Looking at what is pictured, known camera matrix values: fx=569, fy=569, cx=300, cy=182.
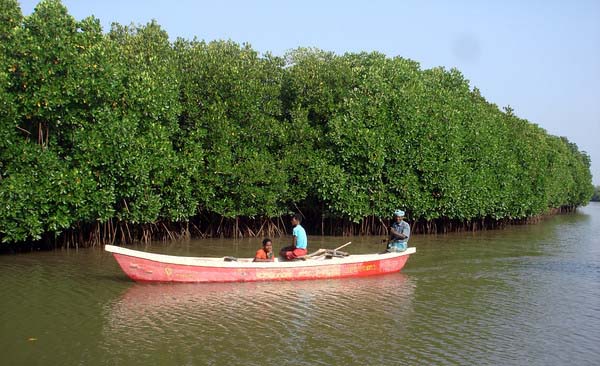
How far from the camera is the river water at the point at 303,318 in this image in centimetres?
911

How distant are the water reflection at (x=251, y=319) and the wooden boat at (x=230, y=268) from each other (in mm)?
200

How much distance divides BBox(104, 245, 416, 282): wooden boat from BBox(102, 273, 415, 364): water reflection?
7.9 inches

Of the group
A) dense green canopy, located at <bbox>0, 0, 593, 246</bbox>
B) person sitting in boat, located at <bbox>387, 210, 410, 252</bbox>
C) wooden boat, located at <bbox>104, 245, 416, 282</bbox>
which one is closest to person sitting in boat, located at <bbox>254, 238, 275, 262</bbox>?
wooden boat, located at <bbox>104, 245, 416, 282</bbox>

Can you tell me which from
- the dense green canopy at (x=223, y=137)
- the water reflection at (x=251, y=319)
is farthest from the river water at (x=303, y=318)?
the dense green canopy at (x=223, y=137)

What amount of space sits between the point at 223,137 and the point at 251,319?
13.7 m

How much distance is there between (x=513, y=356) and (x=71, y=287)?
32.6 feet

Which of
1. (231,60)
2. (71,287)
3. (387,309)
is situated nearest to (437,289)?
(387,309)

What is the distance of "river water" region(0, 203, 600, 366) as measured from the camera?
9.11 m

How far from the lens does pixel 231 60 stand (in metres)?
25.0

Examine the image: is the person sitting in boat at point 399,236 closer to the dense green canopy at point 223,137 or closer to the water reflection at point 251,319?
the water reflection at point 251,319

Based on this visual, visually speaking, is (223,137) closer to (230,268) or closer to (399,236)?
(399,236)

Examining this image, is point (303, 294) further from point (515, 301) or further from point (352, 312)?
point (515, 301)

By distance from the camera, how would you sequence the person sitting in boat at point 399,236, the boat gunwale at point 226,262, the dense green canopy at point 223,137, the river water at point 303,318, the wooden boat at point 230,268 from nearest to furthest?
the river water at point 303,318
the boat gunwale at point 226,262
the wooden boat at point 230,268
the person sitting in boat at point 399,236
the dense green canopy at point 223,137

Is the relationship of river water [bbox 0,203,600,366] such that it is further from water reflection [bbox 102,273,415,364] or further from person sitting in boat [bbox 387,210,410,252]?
person sitting in boat [bbox 387,210,410,252]
